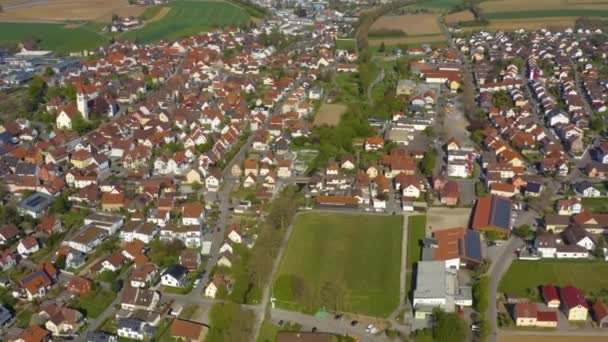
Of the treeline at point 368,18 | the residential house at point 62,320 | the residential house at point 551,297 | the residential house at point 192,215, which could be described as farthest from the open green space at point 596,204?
the treeline at point 368,18

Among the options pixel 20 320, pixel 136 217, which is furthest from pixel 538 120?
pixel 20 320

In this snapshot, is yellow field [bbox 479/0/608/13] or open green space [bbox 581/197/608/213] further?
yellow field [bbox 479/0/608/13]

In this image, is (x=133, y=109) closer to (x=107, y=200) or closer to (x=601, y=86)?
(x=107, y=200)

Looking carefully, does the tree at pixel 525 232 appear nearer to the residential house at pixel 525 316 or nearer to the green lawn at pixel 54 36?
the residential house at pixel 525 316

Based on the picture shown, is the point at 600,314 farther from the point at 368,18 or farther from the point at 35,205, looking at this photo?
the point at 368,18

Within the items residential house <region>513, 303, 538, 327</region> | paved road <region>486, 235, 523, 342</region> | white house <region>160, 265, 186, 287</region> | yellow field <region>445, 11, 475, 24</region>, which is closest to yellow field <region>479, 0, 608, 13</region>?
yellow field <region>445, 11, 475, 24</region>

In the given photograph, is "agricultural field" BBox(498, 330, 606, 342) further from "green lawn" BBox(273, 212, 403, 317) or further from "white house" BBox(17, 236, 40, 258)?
"white house" BBox(17, 236, 40, 258)
